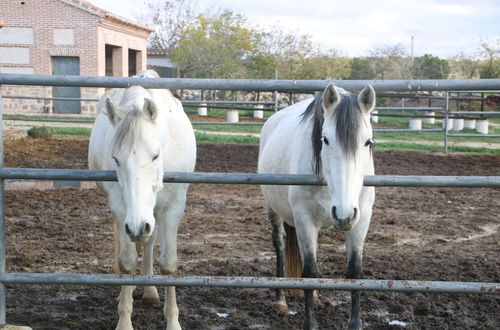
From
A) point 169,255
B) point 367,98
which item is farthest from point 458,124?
point 367,98

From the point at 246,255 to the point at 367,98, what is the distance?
3188 millimetres

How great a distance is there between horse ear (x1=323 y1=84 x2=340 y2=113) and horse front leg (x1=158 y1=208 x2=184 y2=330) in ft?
4.76

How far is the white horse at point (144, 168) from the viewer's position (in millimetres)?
3082

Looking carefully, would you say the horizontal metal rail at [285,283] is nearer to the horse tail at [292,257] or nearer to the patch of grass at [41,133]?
the horse tail at [292,257]

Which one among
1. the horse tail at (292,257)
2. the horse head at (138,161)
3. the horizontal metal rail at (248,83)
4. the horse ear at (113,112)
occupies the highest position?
the horizontal metal rail at (248,83)

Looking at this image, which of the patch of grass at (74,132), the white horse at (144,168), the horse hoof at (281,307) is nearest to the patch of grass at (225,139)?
the patch of grass at (74,132)

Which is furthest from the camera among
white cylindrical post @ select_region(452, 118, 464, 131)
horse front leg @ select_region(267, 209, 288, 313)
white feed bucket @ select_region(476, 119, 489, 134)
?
white cylindrical post @ select_region(452, 118, 464, 131)

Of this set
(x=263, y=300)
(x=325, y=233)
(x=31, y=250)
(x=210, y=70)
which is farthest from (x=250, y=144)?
(x=210, y=70)

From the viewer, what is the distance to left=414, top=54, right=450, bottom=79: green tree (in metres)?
38.3

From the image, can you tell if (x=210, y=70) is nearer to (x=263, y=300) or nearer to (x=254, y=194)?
(x=254, y=194)

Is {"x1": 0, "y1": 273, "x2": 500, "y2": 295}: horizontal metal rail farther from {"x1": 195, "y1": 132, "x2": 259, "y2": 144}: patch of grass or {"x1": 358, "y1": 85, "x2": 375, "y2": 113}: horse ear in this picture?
{"x1": 195, "y1": 132, "x2": 259, "y2": 144}: patch of grass

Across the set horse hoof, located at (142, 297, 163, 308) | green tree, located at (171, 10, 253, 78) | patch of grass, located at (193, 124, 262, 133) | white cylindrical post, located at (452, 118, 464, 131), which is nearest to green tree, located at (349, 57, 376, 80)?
green tree, located at (171, 10, 253, 78)

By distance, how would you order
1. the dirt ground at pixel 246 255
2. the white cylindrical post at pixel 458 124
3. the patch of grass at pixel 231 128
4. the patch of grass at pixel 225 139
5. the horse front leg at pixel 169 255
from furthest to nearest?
the white cylindrical post at pixel 458 124
the patch of grass at pixel 231 128
the patch of grass at pixel 225 139
the dirt ground at pixel 246 255
the horse front leg at pixel 169 255

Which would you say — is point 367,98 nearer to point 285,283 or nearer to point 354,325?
point 285,283
